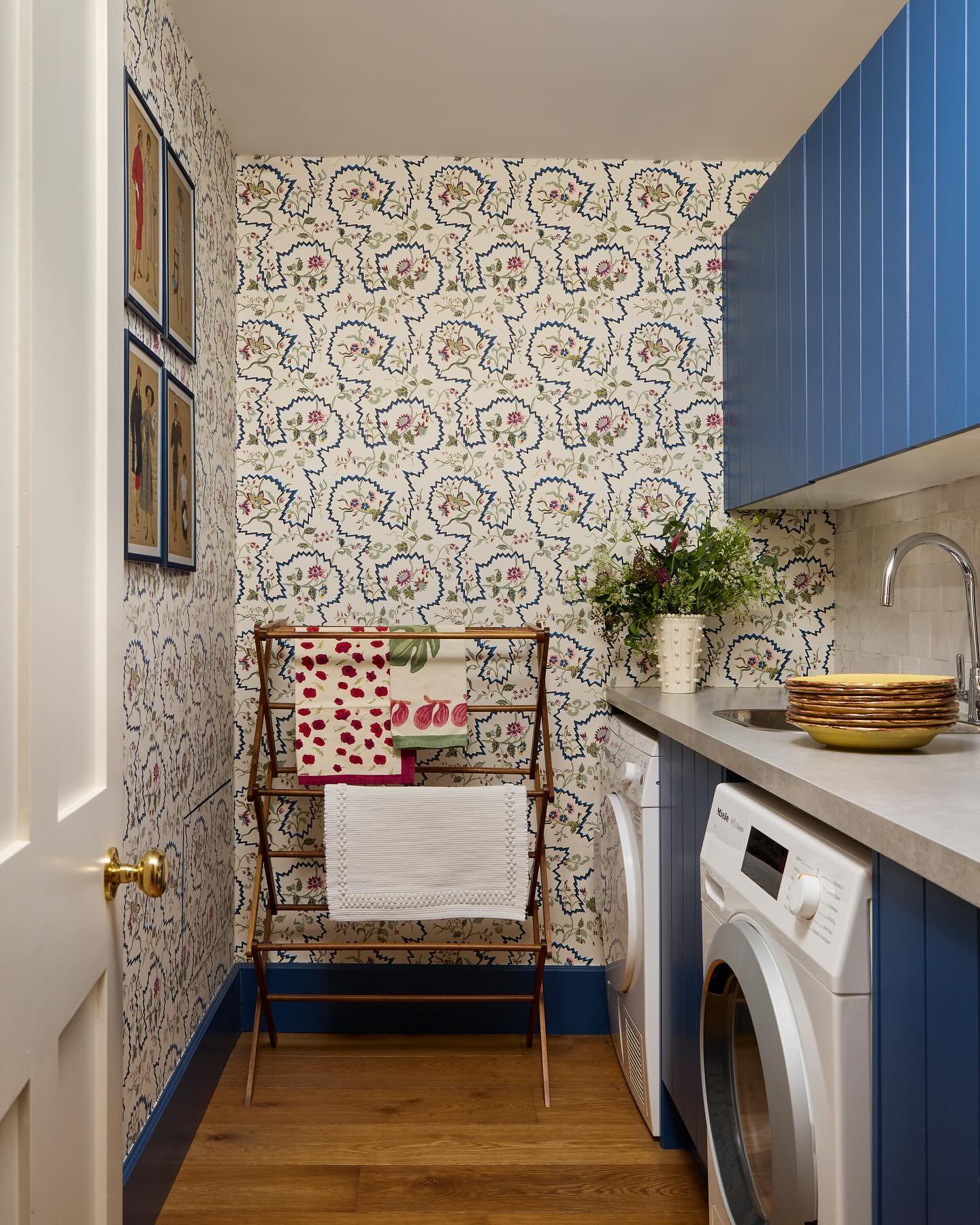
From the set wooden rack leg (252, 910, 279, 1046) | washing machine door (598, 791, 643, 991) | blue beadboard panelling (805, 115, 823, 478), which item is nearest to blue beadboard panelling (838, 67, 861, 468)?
blue beadboard panelling (805, 115, 823, 478)

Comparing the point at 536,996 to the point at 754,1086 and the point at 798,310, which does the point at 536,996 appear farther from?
the point at 798,310

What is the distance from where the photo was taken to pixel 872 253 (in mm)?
1778

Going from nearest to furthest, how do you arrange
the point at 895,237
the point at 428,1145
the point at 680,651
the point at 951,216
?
the point at 951,216 → the point at 895,237 → the point at 428,1145 → the point at 680,651

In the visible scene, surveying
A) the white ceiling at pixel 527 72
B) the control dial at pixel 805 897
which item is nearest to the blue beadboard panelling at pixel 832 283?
the white ceiling at pixel 527 72

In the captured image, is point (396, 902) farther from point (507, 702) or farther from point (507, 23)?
point (507, 23)

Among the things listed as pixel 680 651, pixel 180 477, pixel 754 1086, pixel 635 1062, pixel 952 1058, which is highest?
pixel 180 477

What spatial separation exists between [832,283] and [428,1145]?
2.05 metres

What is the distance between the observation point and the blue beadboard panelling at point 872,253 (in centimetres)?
174

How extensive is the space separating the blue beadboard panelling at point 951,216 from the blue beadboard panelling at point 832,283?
0.40 metres

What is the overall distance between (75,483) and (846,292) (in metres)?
1.58

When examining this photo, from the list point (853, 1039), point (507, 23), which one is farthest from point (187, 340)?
point (853, 1039)

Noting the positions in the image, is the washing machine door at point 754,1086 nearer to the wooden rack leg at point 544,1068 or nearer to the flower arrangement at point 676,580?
the wooden rack leg at point 544,1068

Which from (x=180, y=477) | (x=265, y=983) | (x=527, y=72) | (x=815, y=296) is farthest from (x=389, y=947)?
(x=527, y=72)

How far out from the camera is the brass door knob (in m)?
0.94
